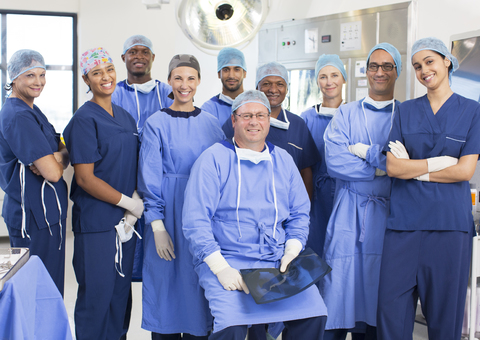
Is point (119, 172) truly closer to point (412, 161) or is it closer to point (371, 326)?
point (412, 161)

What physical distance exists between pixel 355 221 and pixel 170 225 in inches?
33.6

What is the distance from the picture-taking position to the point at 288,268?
1.66 metres

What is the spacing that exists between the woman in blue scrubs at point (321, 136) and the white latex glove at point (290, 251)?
0.57 meters

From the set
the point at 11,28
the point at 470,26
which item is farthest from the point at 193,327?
the point at 11,28

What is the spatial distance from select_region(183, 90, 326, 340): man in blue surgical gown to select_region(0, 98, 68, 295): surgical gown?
0.67 meters

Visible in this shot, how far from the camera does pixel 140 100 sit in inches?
95.5

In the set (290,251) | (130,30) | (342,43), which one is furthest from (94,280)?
(130,30)

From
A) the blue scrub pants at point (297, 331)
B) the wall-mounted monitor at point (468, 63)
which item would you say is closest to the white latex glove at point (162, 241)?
the blue scrub pants at point (297, 331)

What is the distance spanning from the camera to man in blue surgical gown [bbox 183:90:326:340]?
155 centimetres

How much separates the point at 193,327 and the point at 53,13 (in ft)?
15.4

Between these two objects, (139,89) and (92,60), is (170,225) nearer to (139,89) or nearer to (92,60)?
(92,60)

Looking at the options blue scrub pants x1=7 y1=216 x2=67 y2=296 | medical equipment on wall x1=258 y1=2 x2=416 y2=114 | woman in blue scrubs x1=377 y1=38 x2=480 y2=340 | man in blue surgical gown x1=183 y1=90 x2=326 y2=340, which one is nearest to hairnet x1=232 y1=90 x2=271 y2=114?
man in blue surgical gown x1=183 y1=90 x2=326 y2=340

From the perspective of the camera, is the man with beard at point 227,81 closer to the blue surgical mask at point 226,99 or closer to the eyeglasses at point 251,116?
the blue surgical mask at point 226,99

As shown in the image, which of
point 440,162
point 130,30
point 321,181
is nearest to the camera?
point 440,162
